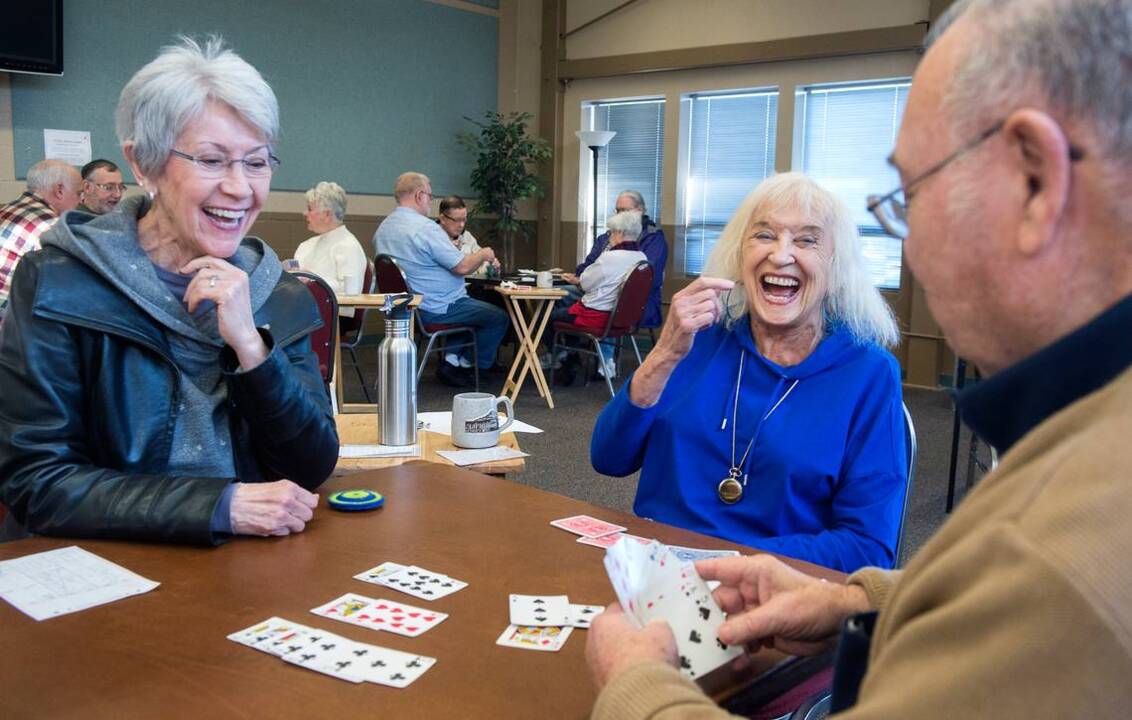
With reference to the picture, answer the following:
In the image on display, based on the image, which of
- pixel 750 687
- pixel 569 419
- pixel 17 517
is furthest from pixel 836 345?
pixel 569 419

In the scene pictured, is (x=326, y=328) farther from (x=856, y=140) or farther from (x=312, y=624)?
(x=856, y=140)

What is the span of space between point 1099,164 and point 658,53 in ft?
29.0

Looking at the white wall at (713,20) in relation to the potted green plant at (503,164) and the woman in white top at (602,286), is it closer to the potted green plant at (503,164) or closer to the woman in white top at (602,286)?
the potted green plant at (503,164)

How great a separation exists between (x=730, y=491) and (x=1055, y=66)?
4.21 ft

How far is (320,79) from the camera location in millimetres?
8594

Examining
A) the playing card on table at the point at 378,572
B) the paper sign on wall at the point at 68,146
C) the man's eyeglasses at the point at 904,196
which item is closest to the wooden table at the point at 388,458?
the playing card on table at the point at 378,572

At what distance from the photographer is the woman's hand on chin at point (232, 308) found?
1.54m

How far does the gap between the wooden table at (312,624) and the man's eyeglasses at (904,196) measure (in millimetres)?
503

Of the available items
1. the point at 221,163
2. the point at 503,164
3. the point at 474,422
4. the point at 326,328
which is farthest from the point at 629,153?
the point at 221,163

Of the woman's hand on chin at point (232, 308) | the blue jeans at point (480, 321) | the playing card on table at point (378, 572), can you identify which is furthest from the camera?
the blue jeans at point (480, 321)

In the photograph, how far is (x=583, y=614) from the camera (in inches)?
44.8

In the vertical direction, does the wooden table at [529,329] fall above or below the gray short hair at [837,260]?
below

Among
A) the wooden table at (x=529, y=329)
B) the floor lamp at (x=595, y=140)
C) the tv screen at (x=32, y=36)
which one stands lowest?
the wooden table at (x=529, y=329)

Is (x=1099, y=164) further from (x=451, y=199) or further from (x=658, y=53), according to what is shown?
Answer: (x=658, y=53)
